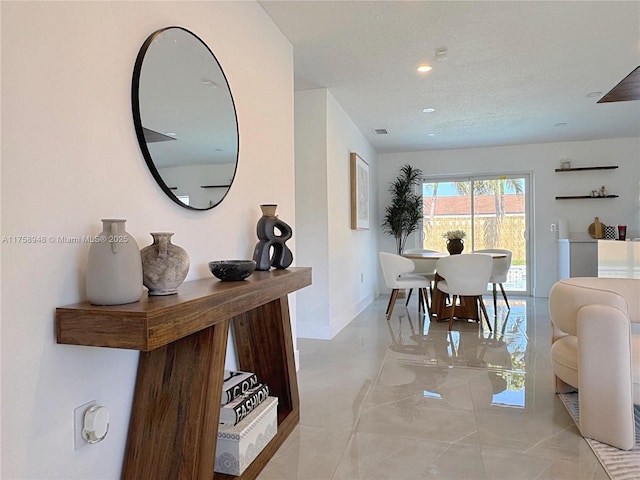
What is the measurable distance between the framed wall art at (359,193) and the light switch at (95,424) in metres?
3.89

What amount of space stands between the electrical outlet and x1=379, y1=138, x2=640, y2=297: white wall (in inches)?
253

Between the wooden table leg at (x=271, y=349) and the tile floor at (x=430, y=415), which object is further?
the wooden table leg at (x=271, y=349)

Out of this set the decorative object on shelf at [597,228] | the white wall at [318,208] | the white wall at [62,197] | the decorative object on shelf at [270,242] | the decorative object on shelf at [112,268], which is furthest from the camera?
the decorative object on shelf at [597,228]

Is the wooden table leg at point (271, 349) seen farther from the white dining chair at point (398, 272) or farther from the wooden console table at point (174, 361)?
the white dining chair at point (398, 272)

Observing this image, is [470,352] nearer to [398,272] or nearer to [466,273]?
[466,273]

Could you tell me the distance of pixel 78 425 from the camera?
4.23 ft

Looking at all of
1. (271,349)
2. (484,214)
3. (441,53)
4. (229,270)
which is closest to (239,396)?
(271,349)

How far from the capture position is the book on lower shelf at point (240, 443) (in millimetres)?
1676

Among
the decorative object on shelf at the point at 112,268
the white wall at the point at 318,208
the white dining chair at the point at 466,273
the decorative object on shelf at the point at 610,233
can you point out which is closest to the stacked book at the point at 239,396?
the decorative object on shelf at the point at 112,268

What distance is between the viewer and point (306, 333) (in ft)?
13.4

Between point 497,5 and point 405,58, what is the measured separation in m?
0.85

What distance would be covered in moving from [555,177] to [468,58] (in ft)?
13.4

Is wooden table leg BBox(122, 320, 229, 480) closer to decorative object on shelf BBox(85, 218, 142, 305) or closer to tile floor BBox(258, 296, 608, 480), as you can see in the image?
decorative object on shelf BBox(85, 218, 142, 305)

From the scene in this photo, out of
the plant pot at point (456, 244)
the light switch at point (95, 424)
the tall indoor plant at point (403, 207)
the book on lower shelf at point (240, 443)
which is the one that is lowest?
the book on lower shelf at point (240, 443)
